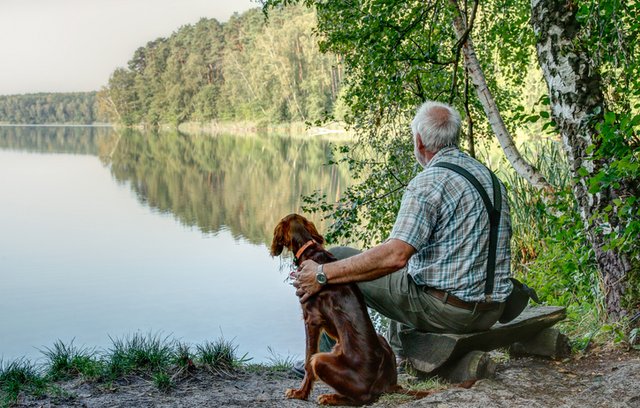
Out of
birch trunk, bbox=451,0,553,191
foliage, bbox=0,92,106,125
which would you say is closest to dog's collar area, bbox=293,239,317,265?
birch trunk, bbox=451,0,553,191

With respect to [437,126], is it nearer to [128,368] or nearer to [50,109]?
[128,368]

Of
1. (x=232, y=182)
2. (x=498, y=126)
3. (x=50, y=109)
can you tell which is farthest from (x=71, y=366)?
(x=50, y=109)

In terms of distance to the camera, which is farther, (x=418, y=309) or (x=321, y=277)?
(x=418, y=309)

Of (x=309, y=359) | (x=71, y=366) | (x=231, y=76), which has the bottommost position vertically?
(x=71, y=366)

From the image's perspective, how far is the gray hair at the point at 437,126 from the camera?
3770 millimetres

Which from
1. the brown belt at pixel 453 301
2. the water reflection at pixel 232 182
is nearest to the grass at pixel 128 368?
the brown belt at pixel 453 301

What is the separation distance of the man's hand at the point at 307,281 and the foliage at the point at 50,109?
6375 inches

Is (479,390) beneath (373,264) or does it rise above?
beneath

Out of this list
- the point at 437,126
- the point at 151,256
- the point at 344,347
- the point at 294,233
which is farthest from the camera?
the point at 151,256

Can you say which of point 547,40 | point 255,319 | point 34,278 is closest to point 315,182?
point 34,278

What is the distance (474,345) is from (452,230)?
2.77 ft

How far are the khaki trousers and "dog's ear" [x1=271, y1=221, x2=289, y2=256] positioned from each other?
0.56m

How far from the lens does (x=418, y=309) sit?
3.96 m

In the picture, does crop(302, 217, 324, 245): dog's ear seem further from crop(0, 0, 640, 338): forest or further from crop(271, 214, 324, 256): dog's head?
crop(0, 0, 640, 338): forest
